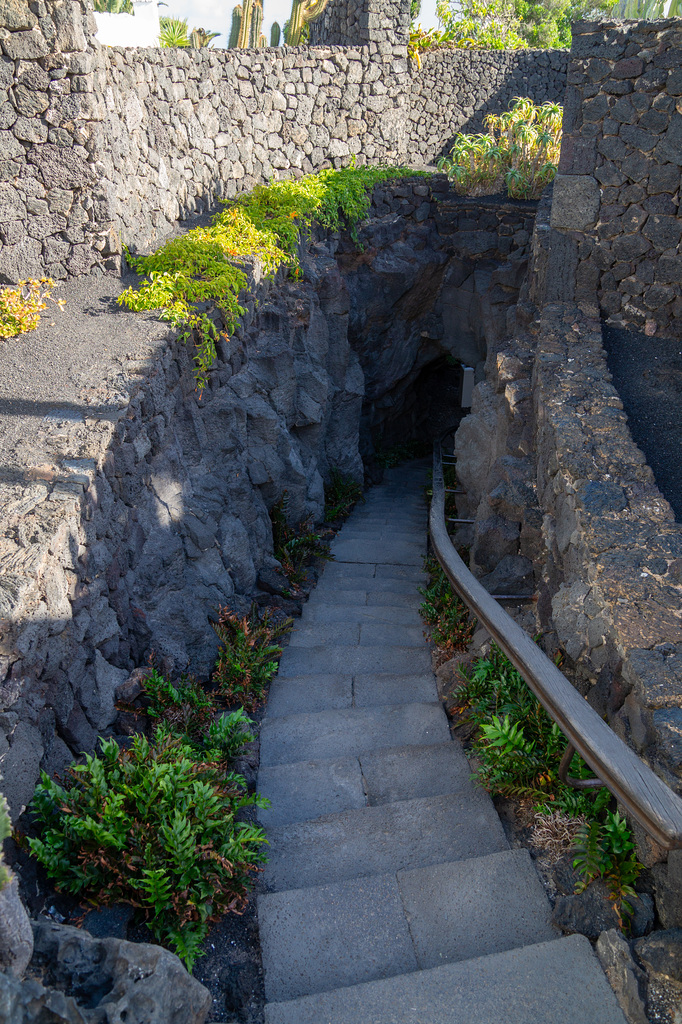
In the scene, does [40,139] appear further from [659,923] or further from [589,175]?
[659,923]

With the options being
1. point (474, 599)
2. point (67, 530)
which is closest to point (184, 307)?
point (67, 530)

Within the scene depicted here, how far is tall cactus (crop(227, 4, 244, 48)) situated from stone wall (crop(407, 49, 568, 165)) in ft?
10.7

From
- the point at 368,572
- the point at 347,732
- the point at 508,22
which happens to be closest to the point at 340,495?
the point at 368,572

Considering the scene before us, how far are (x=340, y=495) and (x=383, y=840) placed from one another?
7.14 metres

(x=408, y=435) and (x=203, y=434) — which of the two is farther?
(x=408, y=435)

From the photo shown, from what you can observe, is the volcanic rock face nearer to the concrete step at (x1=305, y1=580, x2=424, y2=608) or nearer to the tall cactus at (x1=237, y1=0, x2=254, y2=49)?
the concrete step at (x1=305, y1=580, x2=424, y2=608)

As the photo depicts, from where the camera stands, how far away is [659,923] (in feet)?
8.44

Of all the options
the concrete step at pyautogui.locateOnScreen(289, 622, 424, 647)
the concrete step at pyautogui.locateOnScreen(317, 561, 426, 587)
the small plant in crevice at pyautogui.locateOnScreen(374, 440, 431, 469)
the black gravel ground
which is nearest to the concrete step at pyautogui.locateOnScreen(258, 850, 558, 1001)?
the black gravel ground

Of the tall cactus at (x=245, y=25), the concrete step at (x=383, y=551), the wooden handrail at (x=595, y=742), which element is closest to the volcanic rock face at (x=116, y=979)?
the wooden handrail at (x=595, y=742)

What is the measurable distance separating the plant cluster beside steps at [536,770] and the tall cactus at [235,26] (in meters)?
12.6

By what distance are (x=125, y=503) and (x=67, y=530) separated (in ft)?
3.08

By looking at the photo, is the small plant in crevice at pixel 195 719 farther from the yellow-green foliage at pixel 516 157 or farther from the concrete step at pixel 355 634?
the yellow-green foliage at pixel 516 157

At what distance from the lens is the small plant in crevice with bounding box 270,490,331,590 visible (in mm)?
7225

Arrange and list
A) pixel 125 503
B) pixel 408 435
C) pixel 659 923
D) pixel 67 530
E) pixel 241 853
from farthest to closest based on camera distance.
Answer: pixel 408 435
pixel 125 503
pixel 67 530
pixel 241 853
pixel 659 923
